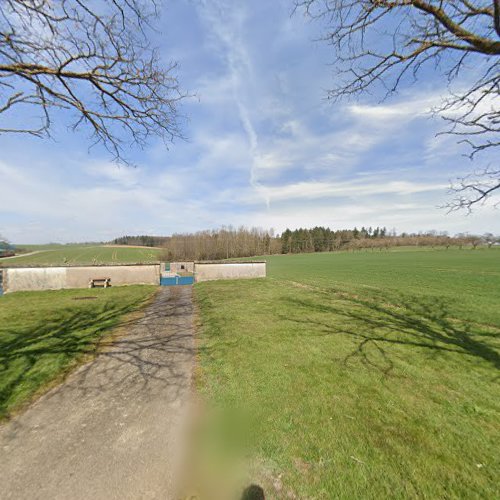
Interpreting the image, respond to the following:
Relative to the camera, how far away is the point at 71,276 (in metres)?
16.0

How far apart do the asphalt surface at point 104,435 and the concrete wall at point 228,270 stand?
46.2 ft

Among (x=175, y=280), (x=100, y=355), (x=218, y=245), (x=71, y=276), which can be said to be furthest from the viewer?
(x=218, y=245)

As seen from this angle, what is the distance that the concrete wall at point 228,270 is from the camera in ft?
64.1

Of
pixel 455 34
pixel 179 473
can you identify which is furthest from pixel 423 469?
pixel 455 34

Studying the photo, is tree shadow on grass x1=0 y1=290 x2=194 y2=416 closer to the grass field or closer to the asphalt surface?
the asphalt surface

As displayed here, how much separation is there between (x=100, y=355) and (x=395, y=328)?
322 inches

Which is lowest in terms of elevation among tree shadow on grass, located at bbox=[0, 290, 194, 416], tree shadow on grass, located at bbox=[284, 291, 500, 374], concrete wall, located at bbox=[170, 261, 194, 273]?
tree shadow on grass, located at bbox=[284, 291, 500, 374]

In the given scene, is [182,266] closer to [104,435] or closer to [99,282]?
[99,282]

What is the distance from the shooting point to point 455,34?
3705mm

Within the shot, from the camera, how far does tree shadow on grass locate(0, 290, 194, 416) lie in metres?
4.37

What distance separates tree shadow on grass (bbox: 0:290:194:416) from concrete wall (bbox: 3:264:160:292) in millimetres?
8070

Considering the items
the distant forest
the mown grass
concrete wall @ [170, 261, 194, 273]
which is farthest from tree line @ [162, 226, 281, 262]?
the mown grass

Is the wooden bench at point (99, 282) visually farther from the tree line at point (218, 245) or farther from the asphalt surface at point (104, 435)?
the tree line at point (218, 245)

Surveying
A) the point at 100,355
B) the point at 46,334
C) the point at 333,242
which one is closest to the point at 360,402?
the point at 100,355
